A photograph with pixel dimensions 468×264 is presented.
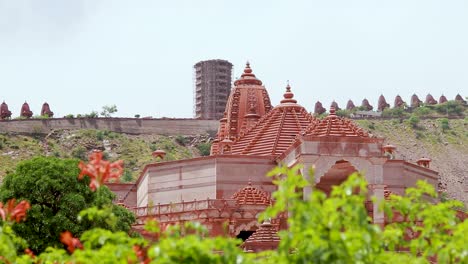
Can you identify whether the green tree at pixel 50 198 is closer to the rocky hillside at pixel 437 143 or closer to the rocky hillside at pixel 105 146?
the rocky hillside at pixel 105 146

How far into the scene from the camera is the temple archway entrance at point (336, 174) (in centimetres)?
4125

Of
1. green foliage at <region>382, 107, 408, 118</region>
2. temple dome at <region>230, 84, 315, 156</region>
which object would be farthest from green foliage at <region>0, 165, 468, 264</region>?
green foliage at <region>382, 107, 408, 118</region>

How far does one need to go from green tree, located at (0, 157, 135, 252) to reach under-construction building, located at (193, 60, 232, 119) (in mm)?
77082

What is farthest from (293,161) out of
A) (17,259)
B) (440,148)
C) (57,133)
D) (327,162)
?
(440,148)

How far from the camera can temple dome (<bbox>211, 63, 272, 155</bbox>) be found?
2060 inches

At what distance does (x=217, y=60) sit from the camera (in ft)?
381

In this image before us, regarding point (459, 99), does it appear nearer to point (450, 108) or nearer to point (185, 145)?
point (450, 108)

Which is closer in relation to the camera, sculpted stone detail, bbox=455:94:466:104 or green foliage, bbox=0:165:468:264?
green foliage, bbox=0:165:468:264

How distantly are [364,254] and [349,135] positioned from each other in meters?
26.9

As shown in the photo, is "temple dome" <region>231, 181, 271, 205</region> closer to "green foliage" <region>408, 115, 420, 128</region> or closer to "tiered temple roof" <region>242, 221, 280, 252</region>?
"tiered temple roof" <region>242, 221, 280, 252</region>

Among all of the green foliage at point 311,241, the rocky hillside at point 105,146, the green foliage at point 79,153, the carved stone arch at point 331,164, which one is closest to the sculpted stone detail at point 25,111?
the rocky hillside at point 105,146

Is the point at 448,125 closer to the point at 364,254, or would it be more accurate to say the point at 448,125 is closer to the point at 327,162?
the point at 327,162

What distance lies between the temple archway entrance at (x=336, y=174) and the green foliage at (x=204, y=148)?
2170 inches

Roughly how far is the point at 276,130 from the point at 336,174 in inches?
224
